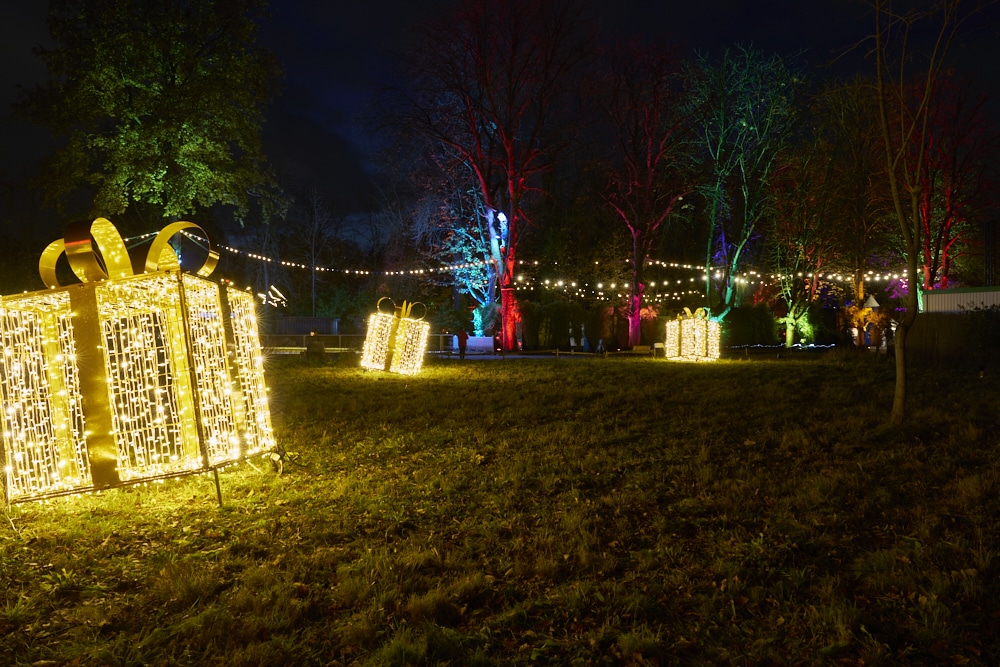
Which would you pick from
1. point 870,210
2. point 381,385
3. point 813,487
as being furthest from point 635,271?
point 813,487

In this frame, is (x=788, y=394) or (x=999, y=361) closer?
Result: (x=788, y=394)

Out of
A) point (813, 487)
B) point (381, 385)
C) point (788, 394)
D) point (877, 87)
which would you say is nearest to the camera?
point (813, 487)

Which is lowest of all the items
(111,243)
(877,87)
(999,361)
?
(999,361)

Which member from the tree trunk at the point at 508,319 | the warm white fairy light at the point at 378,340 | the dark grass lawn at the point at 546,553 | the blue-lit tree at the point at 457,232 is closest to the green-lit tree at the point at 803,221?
the tree trunk at the point at 508,319

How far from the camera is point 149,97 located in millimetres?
18656

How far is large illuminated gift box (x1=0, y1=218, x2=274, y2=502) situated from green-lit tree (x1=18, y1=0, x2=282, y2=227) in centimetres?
1446

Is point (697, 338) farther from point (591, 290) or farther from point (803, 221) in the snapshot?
point (591, 290)

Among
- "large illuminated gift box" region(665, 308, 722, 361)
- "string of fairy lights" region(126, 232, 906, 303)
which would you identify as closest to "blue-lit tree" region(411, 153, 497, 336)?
"string of fairy lights" region(126, 232, 906, 303)

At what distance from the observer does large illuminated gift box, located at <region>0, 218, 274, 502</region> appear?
17.2 feet

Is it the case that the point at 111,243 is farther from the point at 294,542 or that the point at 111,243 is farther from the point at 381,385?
the point at 381,385

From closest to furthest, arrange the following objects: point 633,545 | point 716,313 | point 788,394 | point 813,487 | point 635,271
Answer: point 633,545 < point 813,487 < point 788,394 < point 635,271 < point 716,313

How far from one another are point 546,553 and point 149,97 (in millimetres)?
19812

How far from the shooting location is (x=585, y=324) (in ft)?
110

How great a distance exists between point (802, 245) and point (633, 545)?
26394 mm
